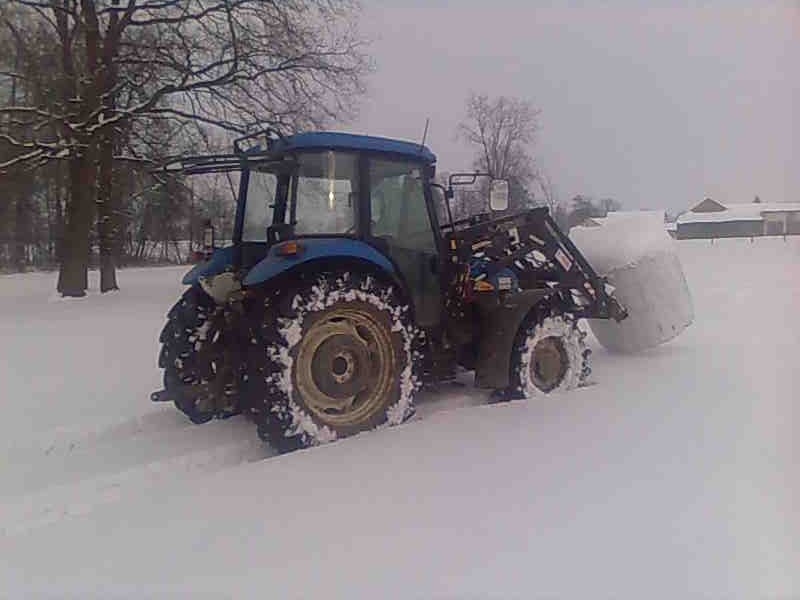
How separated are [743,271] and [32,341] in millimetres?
13088

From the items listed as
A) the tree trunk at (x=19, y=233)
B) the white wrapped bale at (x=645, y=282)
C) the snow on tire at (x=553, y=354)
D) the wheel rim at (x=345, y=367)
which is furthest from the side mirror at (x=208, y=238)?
the tree trunk at (x=19, y=233)

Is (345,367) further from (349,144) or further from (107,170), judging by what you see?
(107,170)

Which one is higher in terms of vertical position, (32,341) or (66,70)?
(66,70)

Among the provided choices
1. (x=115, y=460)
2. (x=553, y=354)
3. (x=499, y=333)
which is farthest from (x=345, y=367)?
(x=553, y=354)

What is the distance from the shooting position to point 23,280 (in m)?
22.8

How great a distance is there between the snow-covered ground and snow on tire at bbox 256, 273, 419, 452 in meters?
0.22

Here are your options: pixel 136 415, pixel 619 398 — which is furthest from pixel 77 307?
pixel 619 398

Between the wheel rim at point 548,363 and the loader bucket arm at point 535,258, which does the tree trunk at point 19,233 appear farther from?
the wheel rim at point 548,363

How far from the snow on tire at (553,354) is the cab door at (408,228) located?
783 millimetres

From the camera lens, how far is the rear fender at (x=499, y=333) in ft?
17.9

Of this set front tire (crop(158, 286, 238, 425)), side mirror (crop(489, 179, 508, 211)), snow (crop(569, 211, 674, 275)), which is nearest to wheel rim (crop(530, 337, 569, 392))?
side mirror (crop(489, 179, 508, 211))

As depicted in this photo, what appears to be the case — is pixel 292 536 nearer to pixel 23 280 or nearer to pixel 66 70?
pixel 66 70

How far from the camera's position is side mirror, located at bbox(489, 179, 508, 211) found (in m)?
5.44

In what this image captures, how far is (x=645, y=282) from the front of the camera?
22.6 feet
